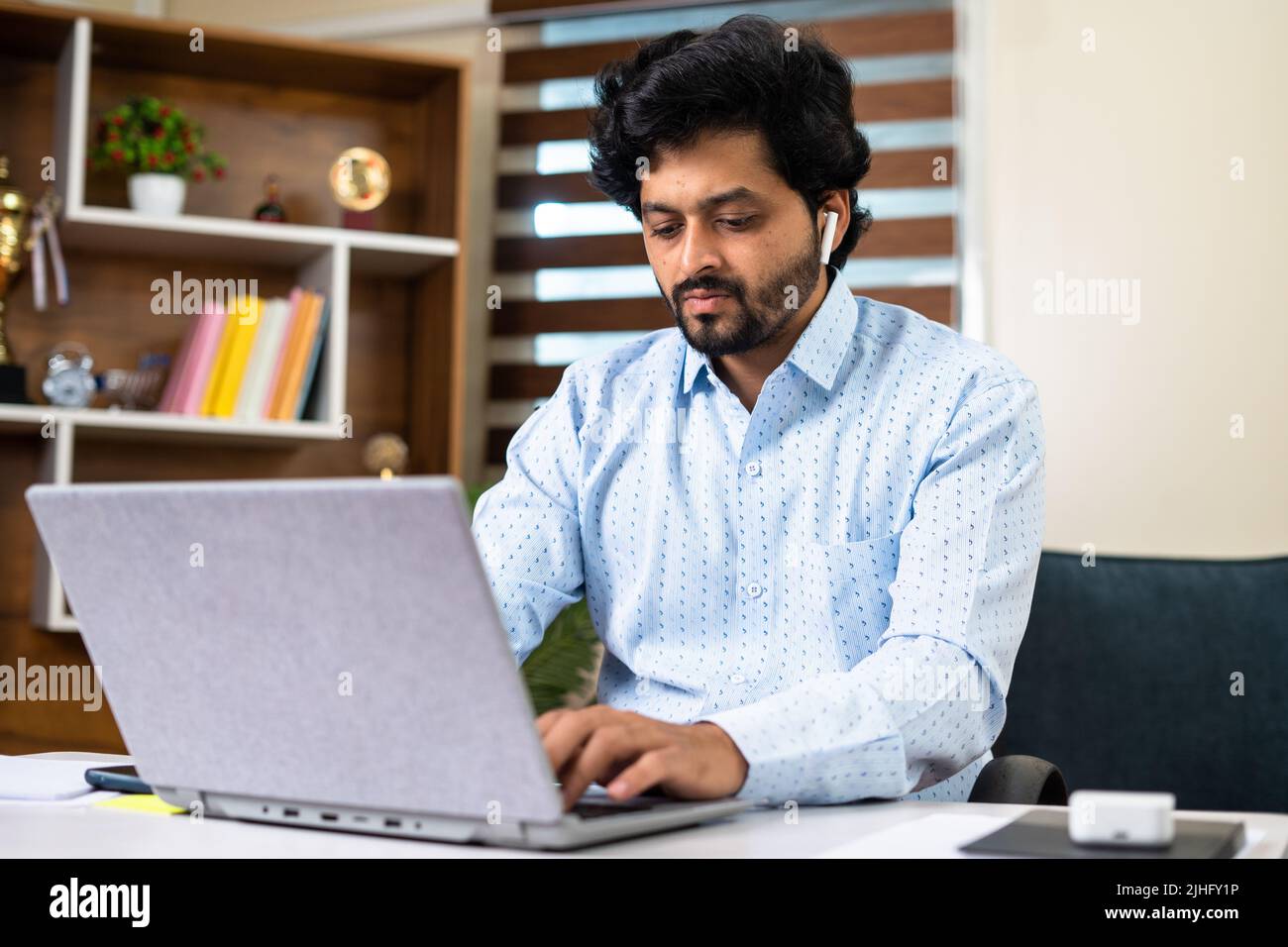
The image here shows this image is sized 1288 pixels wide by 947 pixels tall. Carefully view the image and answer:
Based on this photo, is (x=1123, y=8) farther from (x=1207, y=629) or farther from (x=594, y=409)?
(x=594, y=409)

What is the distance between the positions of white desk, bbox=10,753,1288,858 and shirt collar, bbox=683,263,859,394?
58 cm

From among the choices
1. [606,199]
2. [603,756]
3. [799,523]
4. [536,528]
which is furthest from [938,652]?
[606,199]

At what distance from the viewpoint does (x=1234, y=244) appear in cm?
246

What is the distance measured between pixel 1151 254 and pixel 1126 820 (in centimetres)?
196

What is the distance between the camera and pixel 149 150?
2.66 meters

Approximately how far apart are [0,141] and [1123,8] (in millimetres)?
2197

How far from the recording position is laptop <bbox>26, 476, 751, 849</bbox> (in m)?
0.70

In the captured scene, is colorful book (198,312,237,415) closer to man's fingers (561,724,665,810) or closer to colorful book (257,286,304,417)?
colorful book (257,286,304,417)

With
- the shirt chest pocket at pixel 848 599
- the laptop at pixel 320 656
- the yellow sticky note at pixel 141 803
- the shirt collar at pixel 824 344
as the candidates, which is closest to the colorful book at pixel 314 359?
the shirt collar at pixel 824 344

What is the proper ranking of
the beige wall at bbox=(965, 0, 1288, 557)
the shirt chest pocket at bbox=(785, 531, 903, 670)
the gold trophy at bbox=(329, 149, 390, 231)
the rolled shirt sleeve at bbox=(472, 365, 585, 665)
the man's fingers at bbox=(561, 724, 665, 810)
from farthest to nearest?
the gold trophy at bbox=(329, 149, 390, 231) < the beige wall at bbox=(965, 0, 1288, 557) < the rolled shirt sleeve at bbox=(472, 365, 585, 665) < the shirt chest pocket at bbox=(785, 531, 903, 670) < the man's fingers at bbox=(561, 724, 665, 810)

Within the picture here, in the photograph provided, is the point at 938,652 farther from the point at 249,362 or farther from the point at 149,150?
the point at 149,150

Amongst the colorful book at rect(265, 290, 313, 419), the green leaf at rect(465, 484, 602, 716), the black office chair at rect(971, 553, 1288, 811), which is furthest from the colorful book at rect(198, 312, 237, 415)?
the black office chair at rect(971, 553, 1288, 811)
